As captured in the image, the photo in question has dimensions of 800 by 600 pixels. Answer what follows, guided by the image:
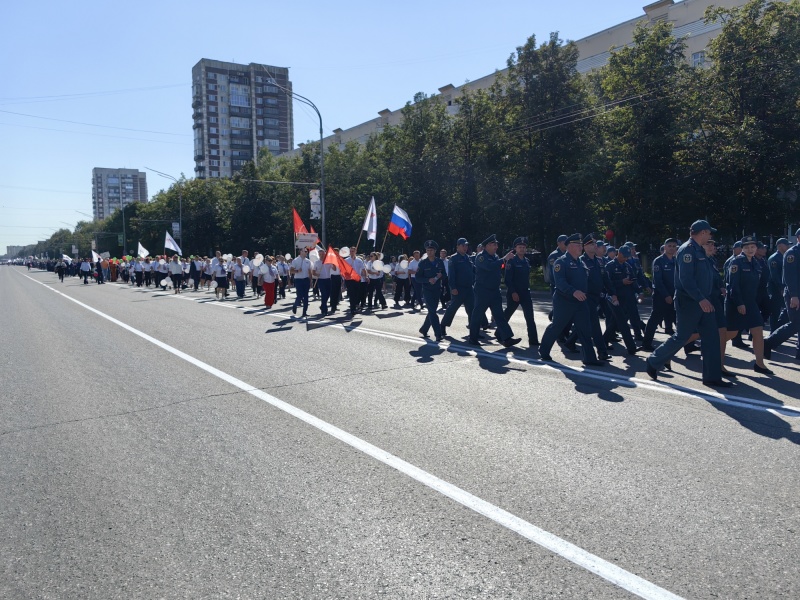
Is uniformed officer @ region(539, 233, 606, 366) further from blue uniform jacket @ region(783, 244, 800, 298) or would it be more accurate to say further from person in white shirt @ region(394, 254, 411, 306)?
person in white shirt @ region(394, 254, 411, 306)

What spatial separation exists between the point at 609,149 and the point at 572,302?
2106 centimetres

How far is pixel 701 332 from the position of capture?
744cm

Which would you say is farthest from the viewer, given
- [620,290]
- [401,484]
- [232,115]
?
[232,115]

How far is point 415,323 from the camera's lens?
15125 millimetres

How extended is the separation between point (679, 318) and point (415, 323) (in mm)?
8067

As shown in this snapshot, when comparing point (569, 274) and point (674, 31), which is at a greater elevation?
point (674, 31)

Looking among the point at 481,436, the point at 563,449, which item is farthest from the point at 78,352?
the point at 563,449

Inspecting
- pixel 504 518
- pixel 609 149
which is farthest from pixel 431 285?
pixel 609 149

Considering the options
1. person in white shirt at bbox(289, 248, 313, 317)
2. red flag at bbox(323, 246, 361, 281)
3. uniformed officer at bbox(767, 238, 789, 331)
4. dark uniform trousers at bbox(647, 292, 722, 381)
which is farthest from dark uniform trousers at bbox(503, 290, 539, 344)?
person in white shirt at bbox(289, 248, 313, 317)

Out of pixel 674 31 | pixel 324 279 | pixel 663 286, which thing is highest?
pixel 674 31

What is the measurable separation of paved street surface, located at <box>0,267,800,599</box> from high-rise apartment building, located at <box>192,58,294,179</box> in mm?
127418

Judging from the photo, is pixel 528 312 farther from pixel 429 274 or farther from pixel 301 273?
pixel 301 273

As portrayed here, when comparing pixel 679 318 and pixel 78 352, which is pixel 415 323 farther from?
pixel 679 318

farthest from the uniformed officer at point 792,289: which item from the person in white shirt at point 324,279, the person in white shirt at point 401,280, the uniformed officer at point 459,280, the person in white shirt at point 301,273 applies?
the person in white shirt at point 401,280
